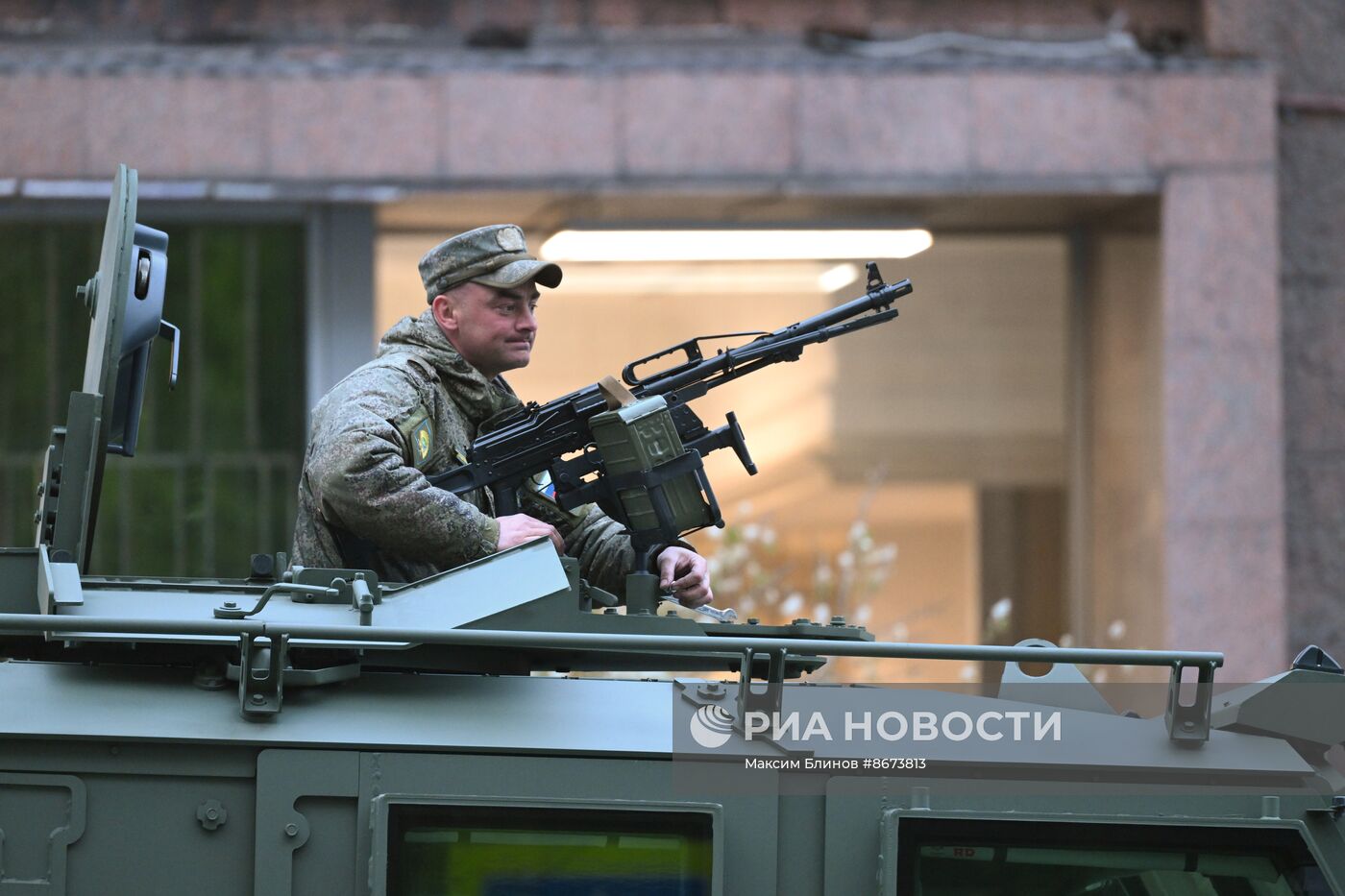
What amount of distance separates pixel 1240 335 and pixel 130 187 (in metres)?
6.70

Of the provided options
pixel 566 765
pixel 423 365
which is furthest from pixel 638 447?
pixel 566 765

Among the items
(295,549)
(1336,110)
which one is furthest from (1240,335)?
(295,549)

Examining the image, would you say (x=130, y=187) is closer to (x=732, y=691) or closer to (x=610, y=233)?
(x=732, y=691)

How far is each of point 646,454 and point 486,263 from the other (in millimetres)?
726

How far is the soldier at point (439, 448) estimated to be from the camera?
4004 mm

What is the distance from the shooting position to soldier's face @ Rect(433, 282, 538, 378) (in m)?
4.55

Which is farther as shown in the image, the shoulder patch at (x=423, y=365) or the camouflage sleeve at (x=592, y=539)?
the camouflage sleeve at (x=592, y=539)

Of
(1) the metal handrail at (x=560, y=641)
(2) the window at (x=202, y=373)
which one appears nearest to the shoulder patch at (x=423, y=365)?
(1) the metal handrail at (x=560, y=641)

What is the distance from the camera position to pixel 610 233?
31.5ft

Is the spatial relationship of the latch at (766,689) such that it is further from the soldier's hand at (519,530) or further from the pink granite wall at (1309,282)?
the pink granite wall at (1309,282)

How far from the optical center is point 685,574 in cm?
438

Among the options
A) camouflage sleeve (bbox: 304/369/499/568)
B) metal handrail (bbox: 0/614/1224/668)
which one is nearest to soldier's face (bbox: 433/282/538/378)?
camouflage sleeve (bbox: 304/369/499/568)

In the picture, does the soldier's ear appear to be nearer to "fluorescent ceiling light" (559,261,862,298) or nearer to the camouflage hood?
the camouflage hood

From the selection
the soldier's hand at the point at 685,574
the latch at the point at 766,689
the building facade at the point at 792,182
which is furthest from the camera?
the building facade at the point at 792,182
